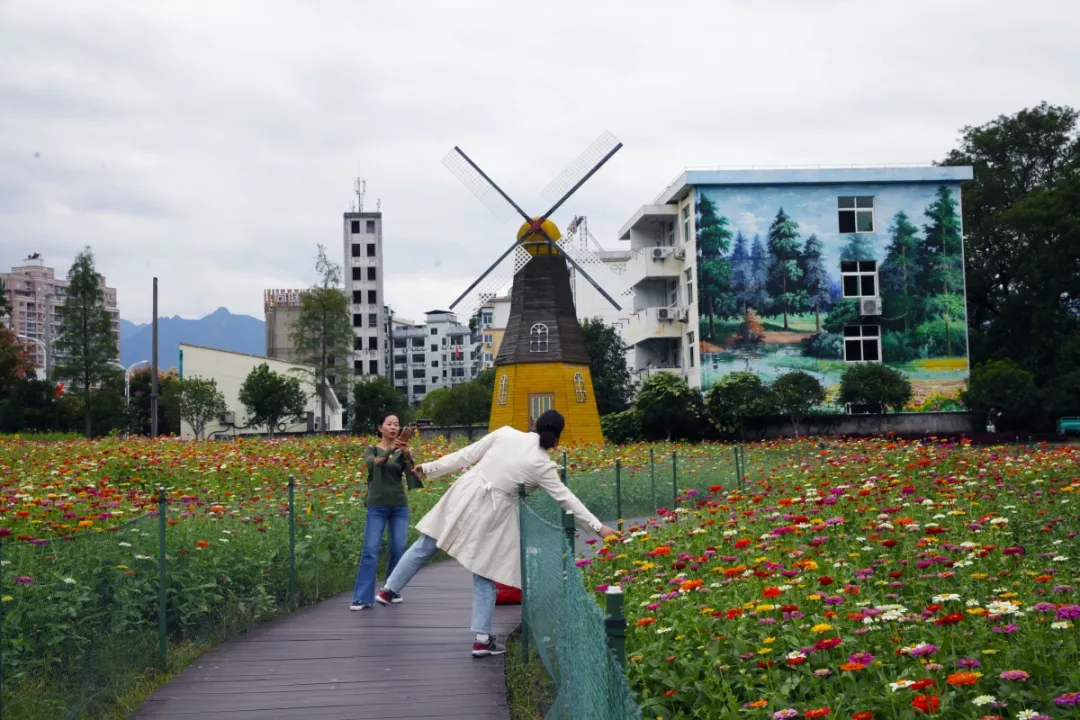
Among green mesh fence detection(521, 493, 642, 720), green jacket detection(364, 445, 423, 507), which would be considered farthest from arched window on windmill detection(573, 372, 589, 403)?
green mesh fence detection(521, 493, 642, 720)

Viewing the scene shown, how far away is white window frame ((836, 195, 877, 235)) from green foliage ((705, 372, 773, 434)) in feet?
31.0

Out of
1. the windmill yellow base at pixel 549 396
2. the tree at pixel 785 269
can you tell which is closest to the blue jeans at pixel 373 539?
the windmill yellow base at pixel 549 396

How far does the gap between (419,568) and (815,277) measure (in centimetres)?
4528

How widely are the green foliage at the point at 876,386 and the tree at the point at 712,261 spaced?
20.9ft

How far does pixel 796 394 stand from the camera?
4772 cm

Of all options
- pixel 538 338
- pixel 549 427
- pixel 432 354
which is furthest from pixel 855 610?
pixel 432 354

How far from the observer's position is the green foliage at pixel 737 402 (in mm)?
47812

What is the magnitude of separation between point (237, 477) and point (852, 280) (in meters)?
39.4

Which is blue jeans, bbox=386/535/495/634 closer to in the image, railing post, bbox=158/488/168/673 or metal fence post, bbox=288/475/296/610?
metal fence post, bbox=288/475/296/610

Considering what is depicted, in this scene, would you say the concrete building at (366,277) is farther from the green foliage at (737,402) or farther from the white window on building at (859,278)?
the green foliage at (737,402)

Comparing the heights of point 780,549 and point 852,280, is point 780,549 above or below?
below

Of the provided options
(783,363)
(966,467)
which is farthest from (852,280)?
(966,467)

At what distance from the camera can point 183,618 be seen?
9578mm

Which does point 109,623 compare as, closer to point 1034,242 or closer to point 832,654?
point 832,654
